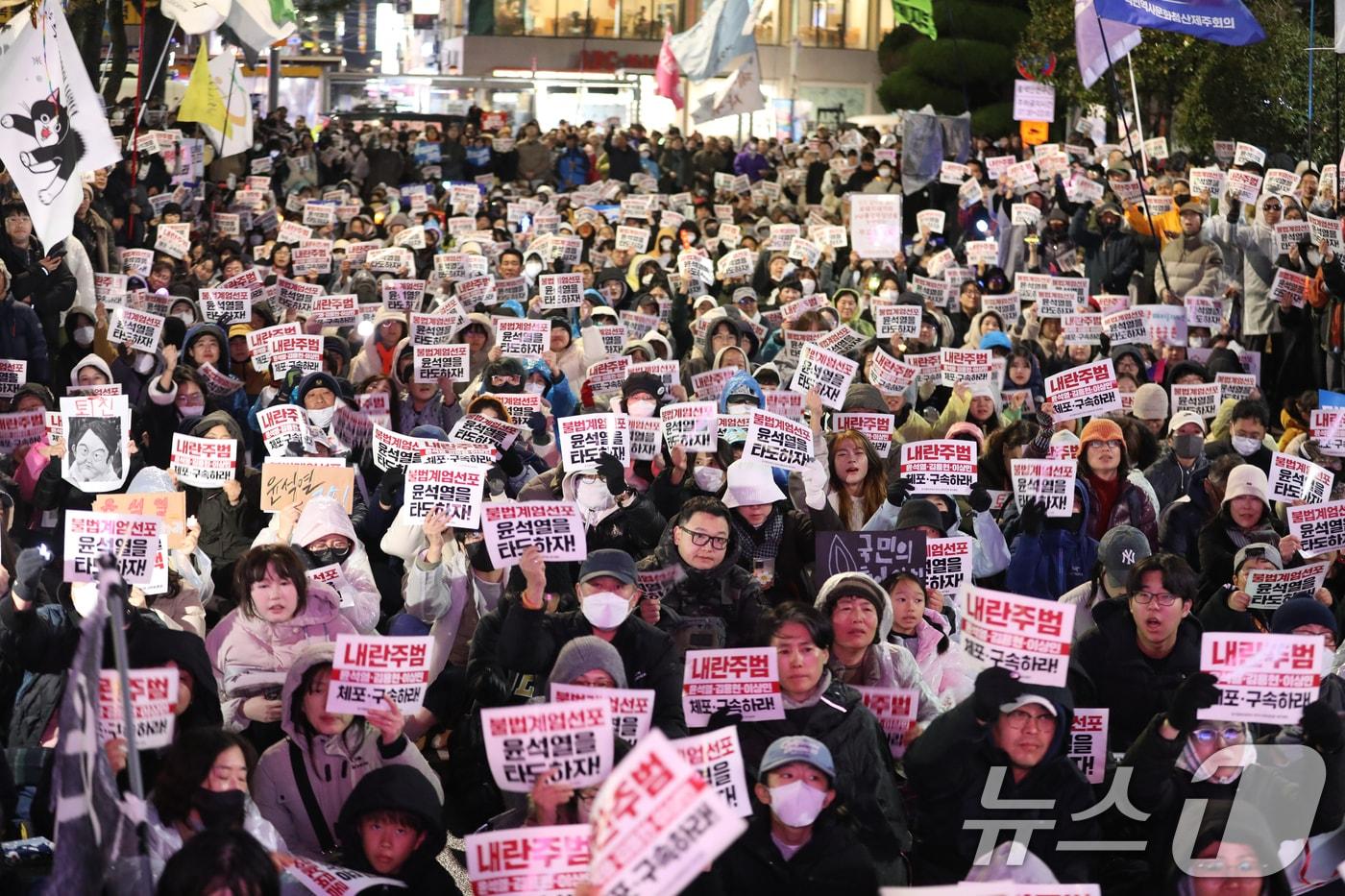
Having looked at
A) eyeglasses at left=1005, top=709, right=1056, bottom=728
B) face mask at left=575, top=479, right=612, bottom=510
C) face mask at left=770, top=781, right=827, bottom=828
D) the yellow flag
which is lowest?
face mask at left=770, top=781, right=827, bottom=828

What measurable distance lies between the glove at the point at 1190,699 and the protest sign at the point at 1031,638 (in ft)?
1.01

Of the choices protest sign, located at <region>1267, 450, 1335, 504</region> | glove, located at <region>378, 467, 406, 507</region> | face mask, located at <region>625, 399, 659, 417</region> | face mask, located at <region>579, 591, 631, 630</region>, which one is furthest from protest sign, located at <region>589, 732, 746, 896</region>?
protest sign, located at <region>1267, 450, 1335, 504</region>

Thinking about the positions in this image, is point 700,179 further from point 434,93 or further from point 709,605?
point 434,93

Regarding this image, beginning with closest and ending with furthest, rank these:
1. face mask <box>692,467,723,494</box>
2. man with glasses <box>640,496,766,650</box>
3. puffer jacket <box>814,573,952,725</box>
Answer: puffer jacket <box>814,573,952,725</box> → man with glasses <box>640,496,766,650</box> → face mask <box>692,467,723,494</box>

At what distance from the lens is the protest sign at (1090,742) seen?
17.1 feet

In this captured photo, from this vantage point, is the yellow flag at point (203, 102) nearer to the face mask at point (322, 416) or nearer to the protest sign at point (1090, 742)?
the face mask at point (322, 416)

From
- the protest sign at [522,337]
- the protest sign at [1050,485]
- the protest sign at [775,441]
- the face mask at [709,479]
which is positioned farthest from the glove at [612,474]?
the protest sign at [522,337]

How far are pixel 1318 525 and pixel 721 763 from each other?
3.72 meters

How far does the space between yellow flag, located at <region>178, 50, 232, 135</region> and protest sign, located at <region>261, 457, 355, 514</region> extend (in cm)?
1142

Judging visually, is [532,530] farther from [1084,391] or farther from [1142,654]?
[1084,391]

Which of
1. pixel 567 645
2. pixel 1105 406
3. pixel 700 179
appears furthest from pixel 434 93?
pixel 567 645

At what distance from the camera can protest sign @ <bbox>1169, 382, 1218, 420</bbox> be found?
9680 millimetres

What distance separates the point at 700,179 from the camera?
2469cm

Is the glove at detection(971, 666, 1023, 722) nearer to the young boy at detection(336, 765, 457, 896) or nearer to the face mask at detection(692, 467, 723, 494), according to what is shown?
the young boy at detection(336, 765, 457, 896)
